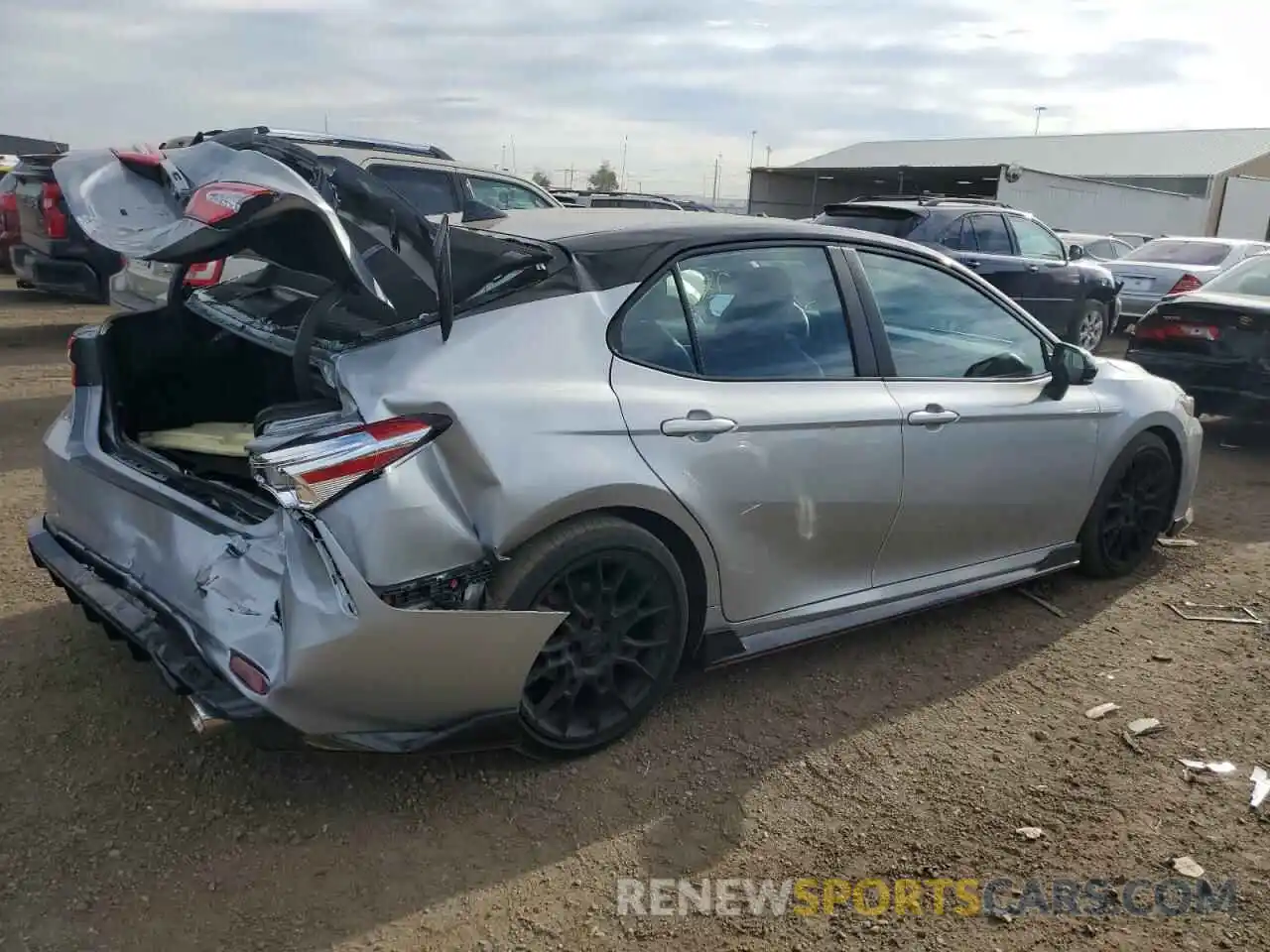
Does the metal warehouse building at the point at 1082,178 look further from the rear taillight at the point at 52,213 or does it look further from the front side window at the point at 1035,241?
the rear taillight at the point at 52,213

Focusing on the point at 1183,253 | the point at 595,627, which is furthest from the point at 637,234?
the point at 1183,253

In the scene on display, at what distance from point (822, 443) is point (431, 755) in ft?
5.11

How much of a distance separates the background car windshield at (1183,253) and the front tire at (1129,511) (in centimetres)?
1106

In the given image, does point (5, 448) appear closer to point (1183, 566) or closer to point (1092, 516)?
point (1092, 516)

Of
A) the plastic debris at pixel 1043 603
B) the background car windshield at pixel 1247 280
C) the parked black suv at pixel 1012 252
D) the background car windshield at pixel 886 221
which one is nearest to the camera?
the plastic debris at pixel 1043 603

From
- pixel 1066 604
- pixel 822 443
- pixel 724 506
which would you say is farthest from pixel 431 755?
pixel 1066 604

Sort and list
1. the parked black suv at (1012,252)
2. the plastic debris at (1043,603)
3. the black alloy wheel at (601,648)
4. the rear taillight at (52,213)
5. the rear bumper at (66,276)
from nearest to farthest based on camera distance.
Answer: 1. the black alloy wheel at (601,648)
2. the plastic debris at (1043,603)
3. the rear bumper at (66,276)
4. the rear taillight at (52,213)
5. the parked black suv at (1012,252)

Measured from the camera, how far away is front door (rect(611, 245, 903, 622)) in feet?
9.91

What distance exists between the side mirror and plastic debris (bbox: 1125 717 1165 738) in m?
1.31

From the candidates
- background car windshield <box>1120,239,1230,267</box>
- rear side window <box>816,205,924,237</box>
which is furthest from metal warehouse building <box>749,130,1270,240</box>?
rear side window <box>816,205,924,237</box>

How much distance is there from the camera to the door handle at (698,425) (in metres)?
2.97

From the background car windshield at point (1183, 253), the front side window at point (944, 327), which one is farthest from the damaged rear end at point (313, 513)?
the background car windshield at point (1183, 253)

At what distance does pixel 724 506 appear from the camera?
309cm

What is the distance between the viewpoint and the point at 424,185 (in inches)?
322
